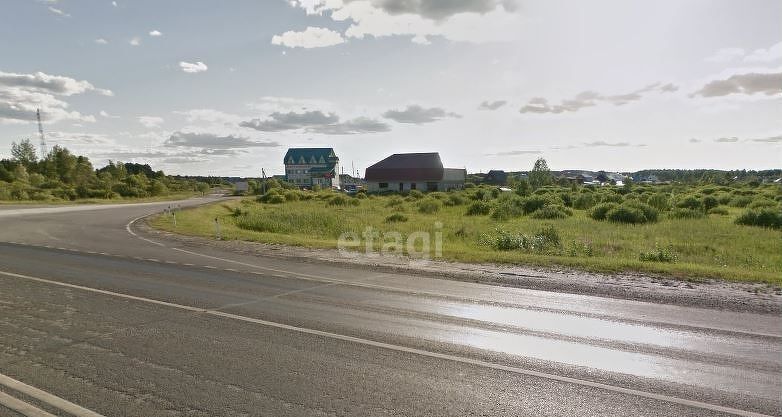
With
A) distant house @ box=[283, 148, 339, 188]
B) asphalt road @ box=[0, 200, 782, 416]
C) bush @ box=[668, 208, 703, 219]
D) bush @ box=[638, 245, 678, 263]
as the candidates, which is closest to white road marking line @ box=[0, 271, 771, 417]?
asphalt road @ box=[0, 200, 782, 416]

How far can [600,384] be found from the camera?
5105 millimetres

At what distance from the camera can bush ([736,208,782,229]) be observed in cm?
2520

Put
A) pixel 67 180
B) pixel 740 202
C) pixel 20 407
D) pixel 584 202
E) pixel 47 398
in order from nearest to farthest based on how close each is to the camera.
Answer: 1. pixel 20 407
2. pixel 47 398
3. pixel 740 202
4. pixel 584 202
5. pixel 67 180

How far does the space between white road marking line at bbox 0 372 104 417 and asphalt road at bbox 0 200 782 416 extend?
6 centimetres

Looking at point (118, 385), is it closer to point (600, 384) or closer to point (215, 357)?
point (215, 357)

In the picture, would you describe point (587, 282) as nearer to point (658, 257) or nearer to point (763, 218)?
point (658, 257)

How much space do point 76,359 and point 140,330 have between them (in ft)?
3.95

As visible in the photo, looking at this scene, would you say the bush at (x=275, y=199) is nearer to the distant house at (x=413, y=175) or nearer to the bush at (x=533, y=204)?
the distant house at (x=413, y=175)

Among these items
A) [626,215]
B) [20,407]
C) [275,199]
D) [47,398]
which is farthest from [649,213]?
[275,199]

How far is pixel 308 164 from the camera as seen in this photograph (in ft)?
404

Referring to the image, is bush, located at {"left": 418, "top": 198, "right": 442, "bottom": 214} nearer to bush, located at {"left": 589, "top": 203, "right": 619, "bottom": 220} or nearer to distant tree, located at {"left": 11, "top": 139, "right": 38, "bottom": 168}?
bush, located at {"left": 589, "top": 203, "right": 619, "bottom": 220}

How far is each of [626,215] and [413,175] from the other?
5152 centimetres

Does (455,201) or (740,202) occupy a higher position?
(455,201)

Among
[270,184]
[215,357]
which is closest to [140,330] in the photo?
[215,357]
